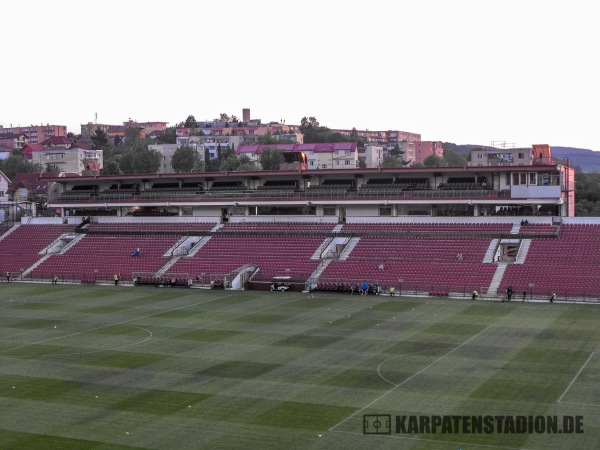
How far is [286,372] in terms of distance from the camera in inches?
1404

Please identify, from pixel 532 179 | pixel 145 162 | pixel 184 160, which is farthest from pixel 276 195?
pixel 145 162

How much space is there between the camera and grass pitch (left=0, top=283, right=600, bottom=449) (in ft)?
89.1

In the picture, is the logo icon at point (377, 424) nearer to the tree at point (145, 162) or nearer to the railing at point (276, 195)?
the railing at point (276, 195)

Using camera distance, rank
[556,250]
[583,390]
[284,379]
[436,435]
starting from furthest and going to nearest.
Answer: [556,250]
[284,379]
[583,390]
[436,435]

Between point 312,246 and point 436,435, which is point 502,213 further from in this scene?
point 436,435

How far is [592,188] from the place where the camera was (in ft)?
381

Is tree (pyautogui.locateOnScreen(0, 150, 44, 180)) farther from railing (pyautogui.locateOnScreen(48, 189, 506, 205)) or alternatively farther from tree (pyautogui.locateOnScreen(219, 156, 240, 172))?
railing (pyautogui.locateOnScreen(48, 189, 506, 205))

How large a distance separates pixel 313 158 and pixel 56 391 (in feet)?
412

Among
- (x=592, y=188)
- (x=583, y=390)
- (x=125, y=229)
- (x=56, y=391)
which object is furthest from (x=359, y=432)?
(x=592, y=188)

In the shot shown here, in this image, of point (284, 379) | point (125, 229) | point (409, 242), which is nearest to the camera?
point (284, 379)

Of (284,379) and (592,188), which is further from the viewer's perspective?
(592,188)

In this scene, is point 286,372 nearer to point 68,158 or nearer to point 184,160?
point 184,160

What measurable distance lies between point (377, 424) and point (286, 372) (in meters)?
8.63

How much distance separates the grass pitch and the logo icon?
0.34m
